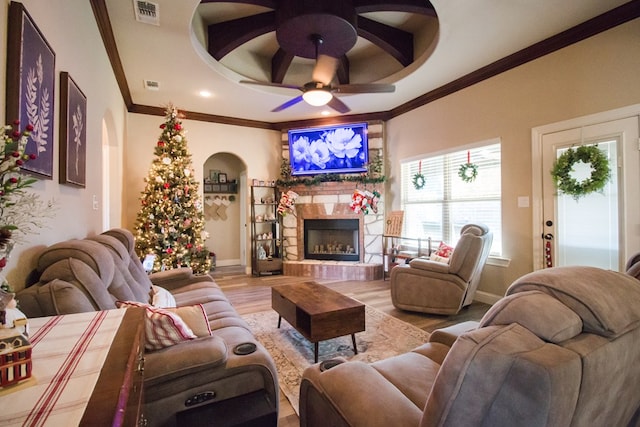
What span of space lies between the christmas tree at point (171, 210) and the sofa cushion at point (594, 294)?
4.50 metres

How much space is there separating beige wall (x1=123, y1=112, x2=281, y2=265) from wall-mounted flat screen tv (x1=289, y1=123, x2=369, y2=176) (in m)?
0.55

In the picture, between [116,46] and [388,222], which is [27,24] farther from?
[388,222]

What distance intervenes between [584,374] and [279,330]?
8.90 ft

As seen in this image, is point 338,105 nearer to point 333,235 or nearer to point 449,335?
point 333,235

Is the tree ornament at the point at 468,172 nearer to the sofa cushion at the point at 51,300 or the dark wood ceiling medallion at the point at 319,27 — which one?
the dark wood ceiling medallion at the point at 319,27

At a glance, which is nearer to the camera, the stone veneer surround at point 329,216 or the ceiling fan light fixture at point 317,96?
the ceiling fan light fixture at point 317,96

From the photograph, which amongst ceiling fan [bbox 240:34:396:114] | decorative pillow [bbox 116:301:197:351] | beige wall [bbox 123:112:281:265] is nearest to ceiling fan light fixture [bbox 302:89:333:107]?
ceiling fan [bbox 240:34:396:114]

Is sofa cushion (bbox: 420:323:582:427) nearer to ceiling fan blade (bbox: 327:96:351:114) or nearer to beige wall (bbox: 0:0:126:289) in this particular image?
beige wall (bbox: 0:0:126:289)

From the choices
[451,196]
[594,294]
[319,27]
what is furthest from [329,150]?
[594,294]

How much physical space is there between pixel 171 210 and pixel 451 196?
4.15m

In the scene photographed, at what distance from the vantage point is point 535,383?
26.7 inches

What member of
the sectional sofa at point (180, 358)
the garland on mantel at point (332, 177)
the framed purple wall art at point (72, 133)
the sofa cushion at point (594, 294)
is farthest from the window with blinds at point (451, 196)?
the framed purple wall art at point (72, 133)

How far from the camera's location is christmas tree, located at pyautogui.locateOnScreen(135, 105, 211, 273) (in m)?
4.41

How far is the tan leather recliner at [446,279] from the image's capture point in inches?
130
